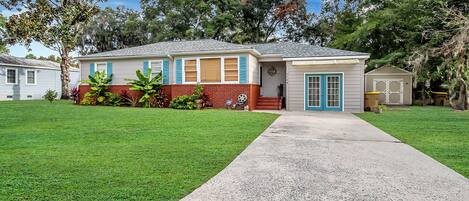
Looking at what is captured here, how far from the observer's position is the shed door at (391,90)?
21453 millimetres

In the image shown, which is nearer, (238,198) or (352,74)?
(238,198)

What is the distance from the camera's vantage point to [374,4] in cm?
2645

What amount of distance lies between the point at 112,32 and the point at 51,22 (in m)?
13.2

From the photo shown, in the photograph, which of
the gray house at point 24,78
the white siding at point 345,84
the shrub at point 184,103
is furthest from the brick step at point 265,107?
the gray house at point 24,78

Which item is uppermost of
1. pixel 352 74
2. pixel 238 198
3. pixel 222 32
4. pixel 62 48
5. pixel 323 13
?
A: pixel 323 13

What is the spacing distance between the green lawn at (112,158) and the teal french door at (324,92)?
8.10 metres

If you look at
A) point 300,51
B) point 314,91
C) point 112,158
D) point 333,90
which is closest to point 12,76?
point 300,51

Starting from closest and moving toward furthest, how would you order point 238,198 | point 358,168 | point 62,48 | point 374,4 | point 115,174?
point 238,198 < point 115,174 < point 358,168 < point 62,48 < point 374,4

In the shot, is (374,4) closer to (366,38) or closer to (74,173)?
(366,38)

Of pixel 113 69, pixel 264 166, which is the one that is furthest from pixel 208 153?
pixel 113 69

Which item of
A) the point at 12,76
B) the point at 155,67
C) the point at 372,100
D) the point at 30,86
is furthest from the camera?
the point at 30,86

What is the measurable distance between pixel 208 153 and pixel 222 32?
2709 centimetres

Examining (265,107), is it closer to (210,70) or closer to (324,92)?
(324,92)

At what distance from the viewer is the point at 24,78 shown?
82.2ft
